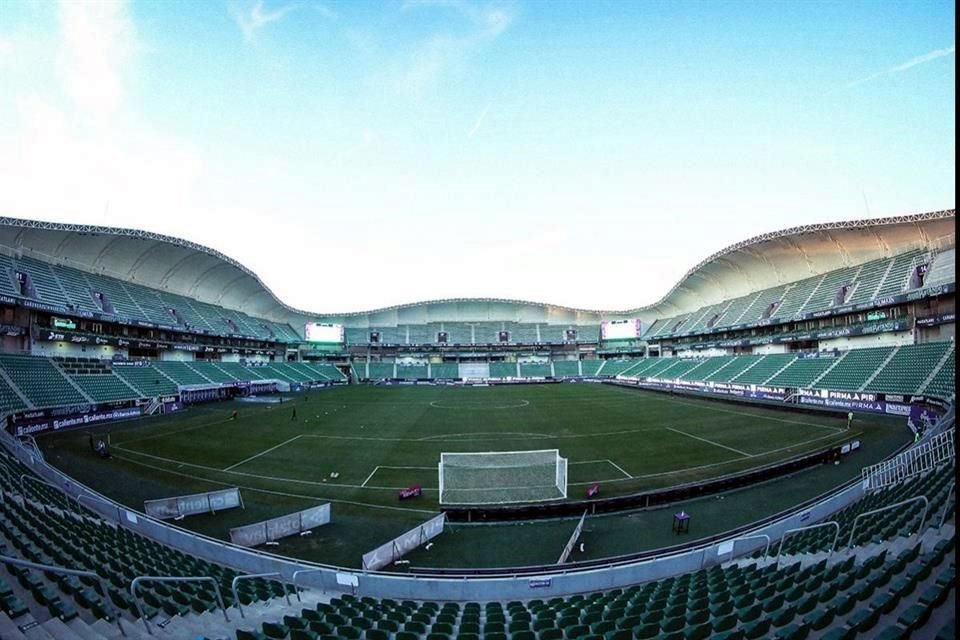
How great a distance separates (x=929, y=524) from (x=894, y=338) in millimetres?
43868

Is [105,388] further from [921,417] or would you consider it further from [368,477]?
[921,417]

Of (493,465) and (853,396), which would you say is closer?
(493,465)

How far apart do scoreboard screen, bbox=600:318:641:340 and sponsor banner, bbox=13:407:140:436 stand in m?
71.9

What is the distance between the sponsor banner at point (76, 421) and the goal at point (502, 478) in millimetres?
30711

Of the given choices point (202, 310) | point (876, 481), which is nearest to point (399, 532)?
point (876, 481)

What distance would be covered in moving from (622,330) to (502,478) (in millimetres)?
68419

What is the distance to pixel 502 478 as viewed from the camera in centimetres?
1755

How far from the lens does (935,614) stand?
505 cm

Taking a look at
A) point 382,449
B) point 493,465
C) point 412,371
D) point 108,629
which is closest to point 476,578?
point 108,629

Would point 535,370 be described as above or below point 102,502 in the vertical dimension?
below

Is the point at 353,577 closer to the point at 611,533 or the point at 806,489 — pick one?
the point at 611,533

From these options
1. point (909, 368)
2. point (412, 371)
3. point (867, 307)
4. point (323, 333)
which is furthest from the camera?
point (412, 371)

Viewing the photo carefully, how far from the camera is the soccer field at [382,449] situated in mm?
15844

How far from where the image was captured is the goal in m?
15.8
